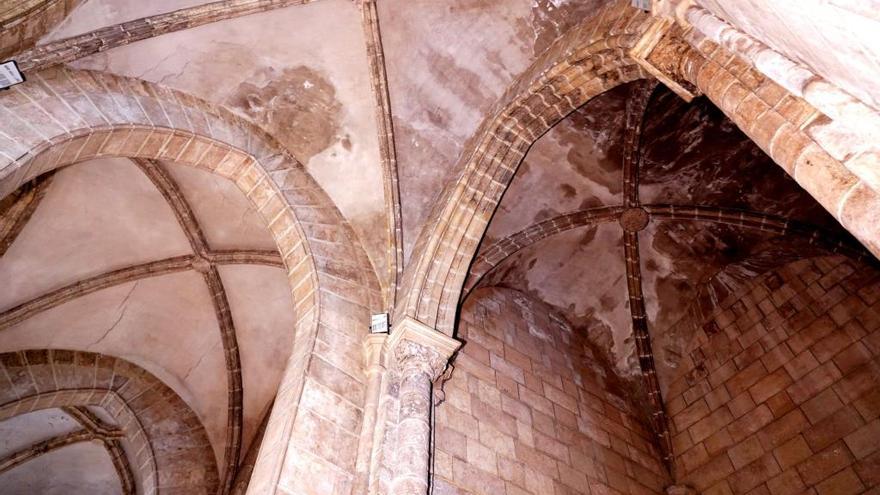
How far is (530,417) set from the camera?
5.10m

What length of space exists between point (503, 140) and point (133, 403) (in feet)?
17.9

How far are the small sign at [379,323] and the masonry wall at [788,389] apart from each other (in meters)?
3.57

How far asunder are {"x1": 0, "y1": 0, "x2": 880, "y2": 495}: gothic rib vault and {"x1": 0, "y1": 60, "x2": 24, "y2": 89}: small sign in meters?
0.09

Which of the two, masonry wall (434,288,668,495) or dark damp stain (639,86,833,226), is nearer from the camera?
masonry wall (434,288,668,495)

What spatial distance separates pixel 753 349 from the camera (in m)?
6.26

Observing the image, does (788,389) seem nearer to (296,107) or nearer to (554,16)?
(554,16)

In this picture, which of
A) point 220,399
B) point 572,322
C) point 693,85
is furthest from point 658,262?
point 220,399

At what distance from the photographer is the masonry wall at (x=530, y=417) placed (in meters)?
4.26

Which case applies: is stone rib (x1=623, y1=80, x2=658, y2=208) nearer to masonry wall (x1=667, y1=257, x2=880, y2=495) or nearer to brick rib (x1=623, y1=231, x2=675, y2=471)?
brick rib (x1=623, y1=231, x2=675, y2=471)

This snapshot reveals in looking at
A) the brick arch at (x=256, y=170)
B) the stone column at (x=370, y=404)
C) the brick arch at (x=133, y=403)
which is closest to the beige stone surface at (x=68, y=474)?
the brick arch at (x=133, y=403)

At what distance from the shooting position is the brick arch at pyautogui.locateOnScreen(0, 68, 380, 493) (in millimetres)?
3653

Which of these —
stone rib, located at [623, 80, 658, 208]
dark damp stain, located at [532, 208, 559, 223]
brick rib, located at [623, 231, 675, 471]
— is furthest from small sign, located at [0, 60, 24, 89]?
brick rib, located at [623, 231, 675, 471]

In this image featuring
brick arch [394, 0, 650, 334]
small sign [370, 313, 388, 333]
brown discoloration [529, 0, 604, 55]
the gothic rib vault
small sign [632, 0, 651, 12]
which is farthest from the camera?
brown discoloration [529, 0, 604, 55]

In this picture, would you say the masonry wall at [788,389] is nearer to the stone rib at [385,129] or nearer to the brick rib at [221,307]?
the stone rib at [385,129]
